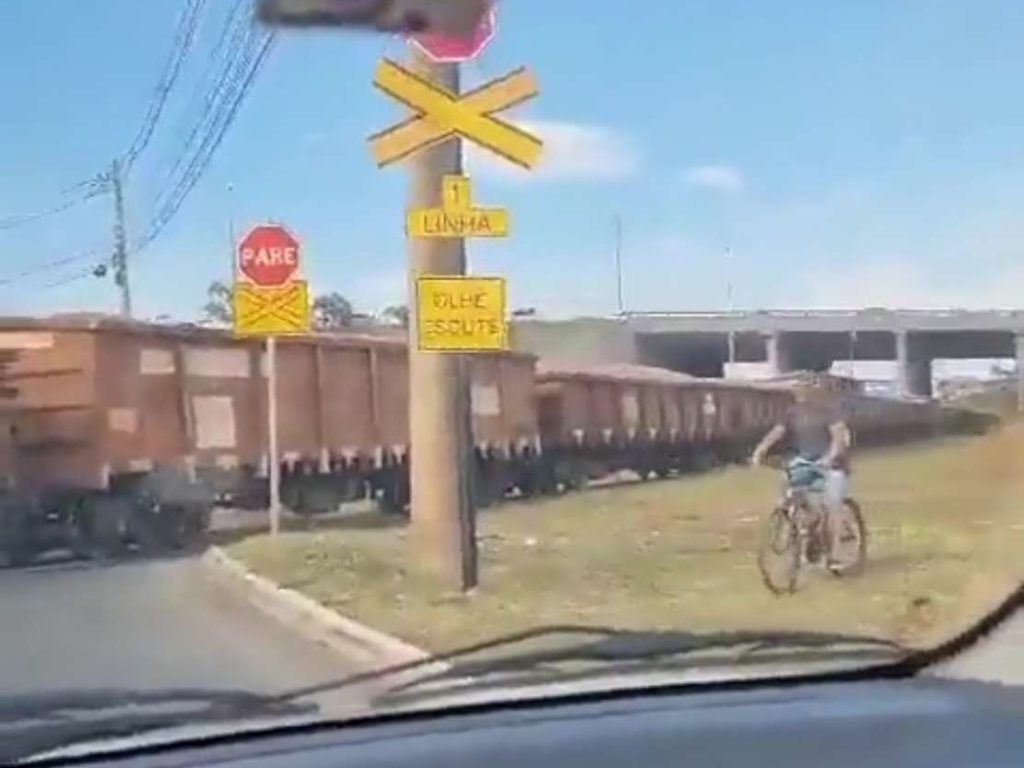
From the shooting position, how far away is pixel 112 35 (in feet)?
15.3

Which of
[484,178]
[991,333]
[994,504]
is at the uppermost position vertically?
[484,178]

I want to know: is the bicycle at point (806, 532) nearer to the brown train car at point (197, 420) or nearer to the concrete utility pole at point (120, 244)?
the brown train car at point (197, 420)

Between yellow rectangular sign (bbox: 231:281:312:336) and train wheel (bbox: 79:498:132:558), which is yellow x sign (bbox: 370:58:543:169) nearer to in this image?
yellow rectangular sign (bbox: 231:281:312:336)

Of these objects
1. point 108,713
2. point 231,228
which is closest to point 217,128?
point 231,228

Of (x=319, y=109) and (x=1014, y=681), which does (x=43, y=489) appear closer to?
(x=319, y=109)

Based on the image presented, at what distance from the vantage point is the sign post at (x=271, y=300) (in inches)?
191

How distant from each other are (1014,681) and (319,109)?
206 centimetres

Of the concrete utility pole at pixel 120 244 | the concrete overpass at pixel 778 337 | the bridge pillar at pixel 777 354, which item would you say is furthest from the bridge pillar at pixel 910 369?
the concrete utility pole at pixel 120 244

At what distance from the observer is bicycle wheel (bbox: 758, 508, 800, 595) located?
17.5ft

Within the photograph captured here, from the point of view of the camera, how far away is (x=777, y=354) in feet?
18.1

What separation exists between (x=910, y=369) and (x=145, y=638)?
7.36 ft

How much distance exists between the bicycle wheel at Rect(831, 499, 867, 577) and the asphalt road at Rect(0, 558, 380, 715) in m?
1.56

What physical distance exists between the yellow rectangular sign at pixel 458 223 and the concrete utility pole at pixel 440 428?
0.06 feet

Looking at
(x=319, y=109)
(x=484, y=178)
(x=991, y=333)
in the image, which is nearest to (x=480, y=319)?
(x=484, y=178)
